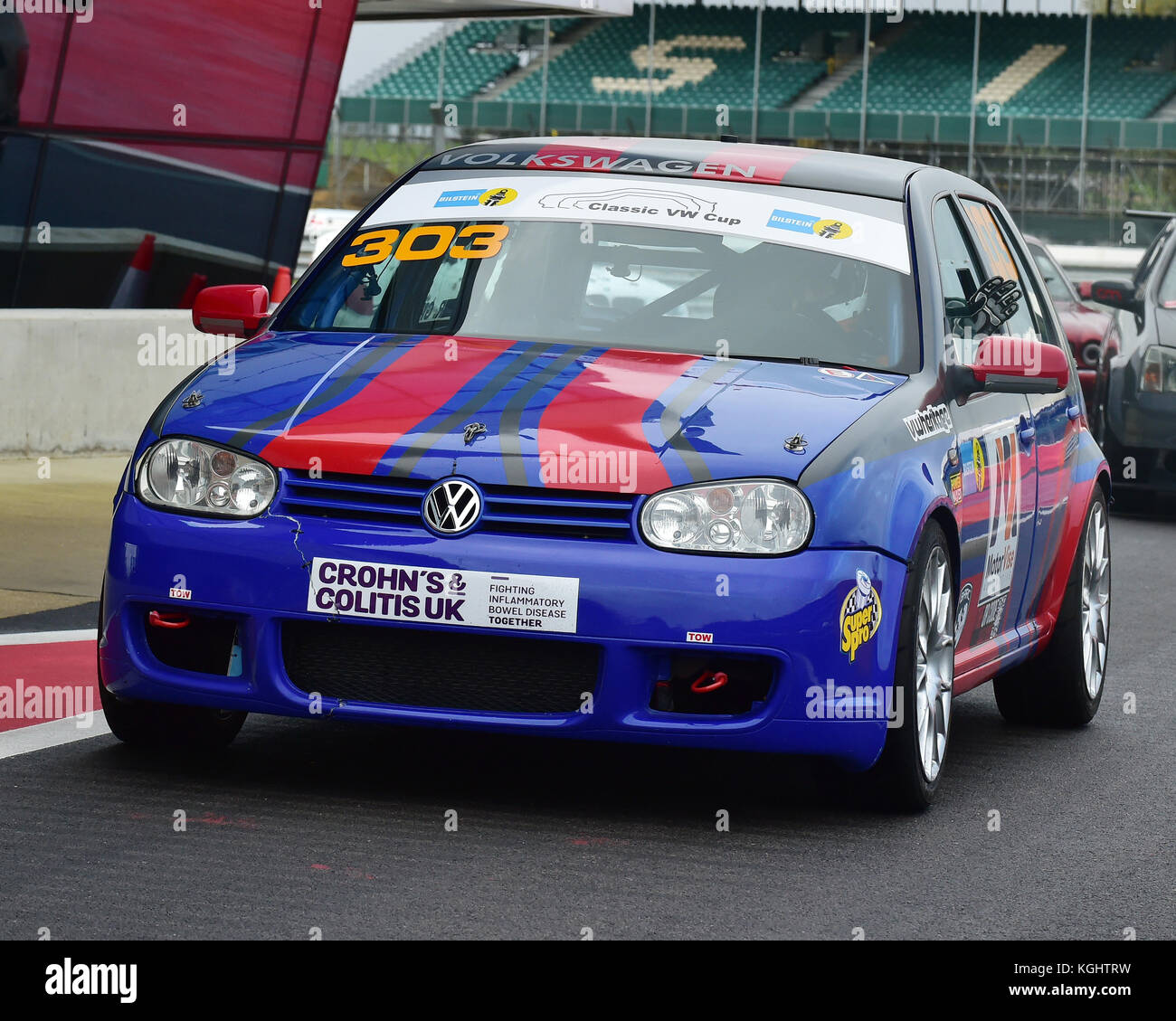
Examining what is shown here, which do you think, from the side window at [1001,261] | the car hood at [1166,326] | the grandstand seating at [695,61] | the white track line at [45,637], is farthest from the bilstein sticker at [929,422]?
the grandstand seating at [695,61]

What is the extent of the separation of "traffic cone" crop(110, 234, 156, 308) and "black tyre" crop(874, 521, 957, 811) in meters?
13.6

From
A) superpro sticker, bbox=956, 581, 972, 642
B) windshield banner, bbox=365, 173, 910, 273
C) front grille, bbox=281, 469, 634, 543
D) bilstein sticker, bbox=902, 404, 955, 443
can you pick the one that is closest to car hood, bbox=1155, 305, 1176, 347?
windshield banner, bbox=365, 173, 910, 273

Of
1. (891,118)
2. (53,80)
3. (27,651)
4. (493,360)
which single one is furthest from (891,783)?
(891,118)

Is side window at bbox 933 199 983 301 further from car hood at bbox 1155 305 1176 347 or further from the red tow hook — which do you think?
car hood at bbox 1155 305 1176 347

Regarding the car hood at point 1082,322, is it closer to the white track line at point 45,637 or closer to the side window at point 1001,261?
the side window at point 1001,261

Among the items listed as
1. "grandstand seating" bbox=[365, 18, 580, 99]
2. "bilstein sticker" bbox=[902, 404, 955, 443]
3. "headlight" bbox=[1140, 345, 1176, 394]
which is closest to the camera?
"bilstein sticker" bbox=[902, 404, 955, 443]

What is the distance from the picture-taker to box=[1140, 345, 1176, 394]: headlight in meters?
13.9

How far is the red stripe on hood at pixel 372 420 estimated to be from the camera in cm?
519

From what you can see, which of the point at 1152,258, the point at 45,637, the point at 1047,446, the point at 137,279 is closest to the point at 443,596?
the point at 1047,446

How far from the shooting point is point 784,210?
630 cm

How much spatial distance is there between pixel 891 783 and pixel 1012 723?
196 cm

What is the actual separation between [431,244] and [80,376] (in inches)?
312

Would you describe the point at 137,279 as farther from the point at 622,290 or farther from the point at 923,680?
the point at 923,680

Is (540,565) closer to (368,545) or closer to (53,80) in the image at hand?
(368,545)
